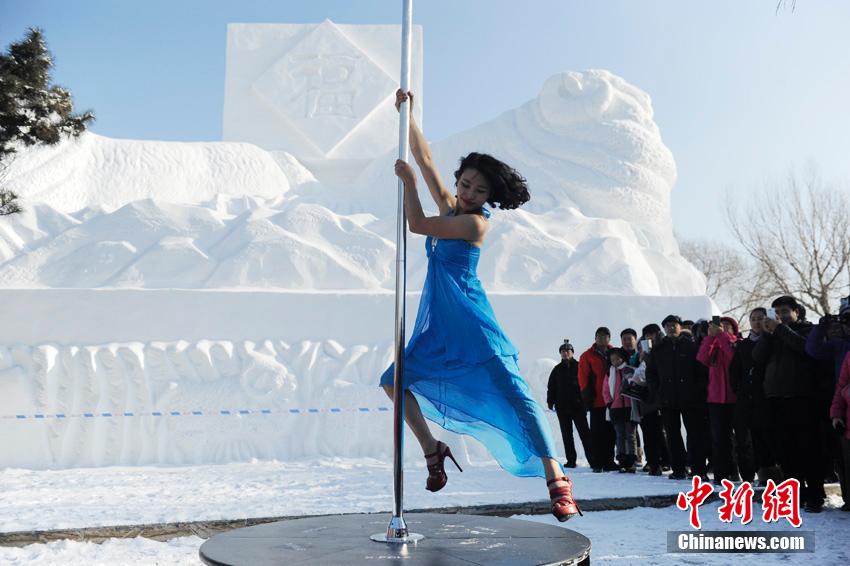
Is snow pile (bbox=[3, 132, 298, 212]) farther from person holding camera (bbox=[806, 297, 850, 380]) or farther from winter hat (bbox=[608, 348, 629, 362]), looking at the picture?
person holding camera (bbox=[806, 297, 850, 380])

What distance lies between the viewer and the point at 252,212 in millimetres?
10781

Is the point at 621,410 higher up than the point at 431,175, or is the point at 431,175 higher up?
the point at 431,175

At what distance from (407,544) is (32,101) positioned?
20.8 feet

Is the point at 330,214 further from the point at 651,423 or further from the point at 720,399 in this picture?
the point at 720,399

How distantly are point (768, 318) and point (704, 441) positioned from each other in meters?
1.43

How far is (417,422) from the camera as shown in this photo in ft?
11.3

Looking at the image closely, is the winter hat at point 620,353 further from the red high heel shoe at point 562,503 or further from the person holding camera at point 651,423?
the red high heel shoe at point 562,503

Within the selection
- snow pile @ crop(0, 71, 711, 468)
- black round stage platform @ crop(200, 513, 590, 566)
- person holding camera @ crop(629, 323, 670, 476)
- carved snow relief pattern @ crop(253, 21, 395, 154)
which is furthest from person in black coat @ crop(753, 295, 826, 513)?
carved snow relief pattern @ crop(253, 21, 395, 154)

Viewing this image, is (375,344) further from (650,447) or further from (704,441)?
(704,441)

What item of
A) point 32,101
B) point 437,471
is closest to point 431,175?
point 437,471

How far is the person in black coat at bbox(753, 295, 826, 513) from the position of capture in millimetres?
5207

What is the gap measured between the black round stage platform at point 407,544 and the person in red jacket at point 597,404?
161 inches

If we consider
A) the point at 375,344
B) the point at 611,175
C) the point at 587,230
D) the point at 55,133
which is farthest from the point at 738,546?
the point at 611,175

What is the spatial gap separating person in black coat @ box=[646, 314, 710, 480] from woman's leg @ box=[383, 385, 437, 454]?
358 centimetres
